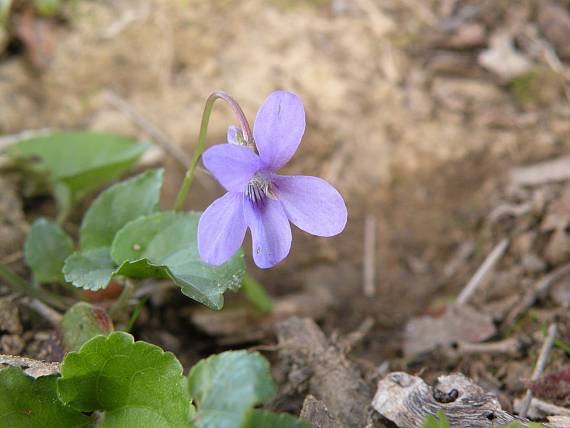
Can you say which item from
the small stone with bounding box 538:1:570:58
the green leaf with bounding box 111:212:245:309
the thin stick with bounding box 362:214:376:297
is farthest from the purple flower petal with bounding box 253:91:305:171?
the small stone with bounding box 538:1:570:58

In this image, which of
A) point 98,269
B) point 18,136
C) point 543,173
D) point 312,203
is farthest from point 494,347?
point 18,136

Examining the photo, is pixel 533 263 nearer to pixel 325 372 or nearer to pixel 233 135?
pixel 325 372

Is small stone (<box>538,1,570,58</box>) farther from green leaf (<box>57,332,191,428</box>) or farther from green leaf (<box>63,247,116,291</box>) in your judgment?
green leaf (<box>57,332,191,428</box>)

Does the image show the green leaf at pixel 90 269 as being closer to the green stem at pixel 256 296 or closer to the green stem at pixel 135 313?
the green stem at pixel 135 313

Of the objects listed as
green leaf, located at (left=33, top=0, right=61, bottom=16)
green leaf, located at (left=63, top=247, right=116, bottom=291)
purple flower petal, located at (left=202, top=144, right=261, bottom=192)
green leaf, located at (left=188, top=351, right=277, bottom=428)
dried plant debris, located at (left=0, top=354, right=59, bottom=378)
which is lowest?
dried plant debris, located at (left=0, top=354, right=59, bottom=378)

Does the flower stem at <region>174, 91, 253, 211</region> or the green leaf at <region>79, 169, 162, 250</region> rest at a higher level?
the flower stem at <region>174, 91, 253, 211</region>

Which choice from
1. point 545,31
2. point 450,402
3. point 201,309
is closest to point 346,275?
point 201,309
